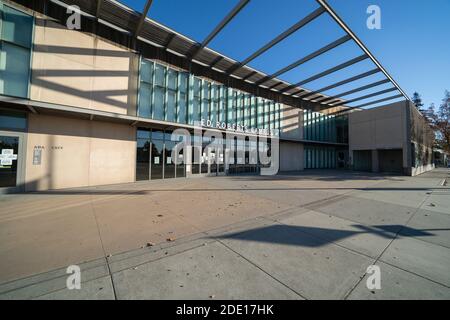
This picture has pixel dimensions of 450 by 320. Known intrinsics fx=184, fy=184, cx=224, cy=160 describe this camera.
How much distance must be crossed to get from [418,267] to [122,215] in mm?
7009

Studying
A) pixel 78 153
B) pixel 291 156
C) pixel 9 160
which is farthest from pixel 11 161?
pixel 291 156

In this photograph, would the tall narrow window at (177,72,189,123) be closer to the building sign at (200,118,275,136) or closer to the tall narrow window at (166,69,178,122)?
the tall narrow window at (166,69,178,122)

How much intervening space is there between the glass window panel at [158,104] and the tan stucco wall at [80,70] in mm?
1491

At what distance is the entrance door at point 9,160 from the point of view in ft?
28.2

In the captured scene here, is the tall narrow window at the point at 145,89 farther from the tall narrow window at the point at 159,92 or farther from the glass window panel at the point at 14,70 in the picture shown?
the glass window panel at the point at 14,70

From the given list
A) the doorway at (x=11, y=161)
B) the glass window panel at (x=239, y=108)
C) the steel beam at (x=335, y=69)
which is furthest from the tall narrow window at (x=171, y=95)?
the steel beam at (x=335, y=69)

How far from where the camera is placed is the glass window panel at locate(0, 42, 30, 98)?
334 inches

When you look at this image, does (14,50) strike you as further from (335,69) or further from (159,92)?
(335,69)

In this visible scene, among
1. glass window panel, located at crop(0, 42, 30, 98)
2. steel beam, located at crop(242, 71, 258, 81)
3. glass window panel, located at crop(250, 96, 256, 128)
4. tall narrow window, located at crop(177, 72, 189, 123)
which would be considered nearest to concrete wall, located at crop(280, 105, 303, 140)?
glass window panel, located at crop(250, 96, 256, 128)

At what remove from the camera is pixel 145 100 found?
42.8ft

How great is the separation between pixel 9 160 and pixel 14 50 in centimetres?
525

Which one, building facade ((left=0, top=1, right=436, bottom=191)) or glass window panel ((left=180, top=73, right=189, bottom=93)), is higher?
glass window panel ((left=180, top=73, right=189, bottom=93))

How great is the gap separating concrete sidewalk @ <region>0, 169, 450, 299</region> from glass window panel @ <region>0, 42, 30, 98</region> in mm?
5688

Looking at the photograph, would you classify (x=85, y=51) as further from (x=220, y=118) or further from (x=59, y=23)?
(x=220, y=118)
